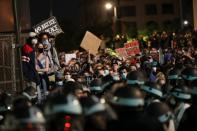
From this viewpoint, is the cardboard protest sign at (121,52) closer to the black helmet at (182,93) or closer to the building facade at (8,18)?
the building facade at (8,18)

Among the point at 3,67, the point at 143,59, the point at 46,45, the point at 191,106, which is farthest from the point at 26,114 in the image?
the point at 143,59

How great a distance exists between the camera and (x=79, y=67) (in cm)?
2323

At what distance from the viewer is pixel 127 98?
23.0ft

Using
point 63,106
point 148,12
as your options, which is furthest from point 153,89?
point 148,12

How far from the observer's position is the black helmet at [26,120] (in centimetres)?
648

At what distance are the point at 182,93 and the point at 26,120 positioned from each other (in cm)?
323

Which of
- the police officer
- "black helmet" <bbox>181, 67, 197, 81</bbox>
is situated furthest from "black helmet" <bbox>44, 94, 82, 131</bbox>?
"black helmet" <bbox>181, 67, 197, 81</bbox>

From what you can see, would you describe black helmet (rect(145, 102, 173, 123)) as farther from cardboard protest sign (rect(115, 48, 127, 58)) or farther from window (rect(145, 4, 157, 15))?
window (rect(145, 4, 157, 15))

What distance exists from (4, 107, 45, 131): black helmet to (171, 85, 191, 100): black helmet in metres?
2.90

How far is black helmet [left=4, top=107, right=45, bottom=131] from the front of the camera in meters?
6.48

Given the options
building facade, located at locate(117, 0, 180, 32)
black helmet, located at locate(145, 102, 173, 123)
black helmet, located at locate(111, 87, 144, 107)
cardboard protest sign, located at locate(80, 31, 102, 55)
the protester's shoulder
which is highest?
building facade, located at locate(117, 0, 180, 32)

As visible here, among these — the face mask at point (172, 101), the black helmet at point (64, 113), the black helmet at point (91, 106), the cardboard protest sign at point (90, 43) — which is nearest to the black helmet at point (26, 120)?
the black helmet at point (64, 113)

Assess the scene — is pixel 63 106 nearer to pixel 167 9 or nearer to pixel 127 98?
pixel 127 98

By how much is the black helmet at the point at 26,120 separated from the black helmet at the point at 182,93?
2899mm
